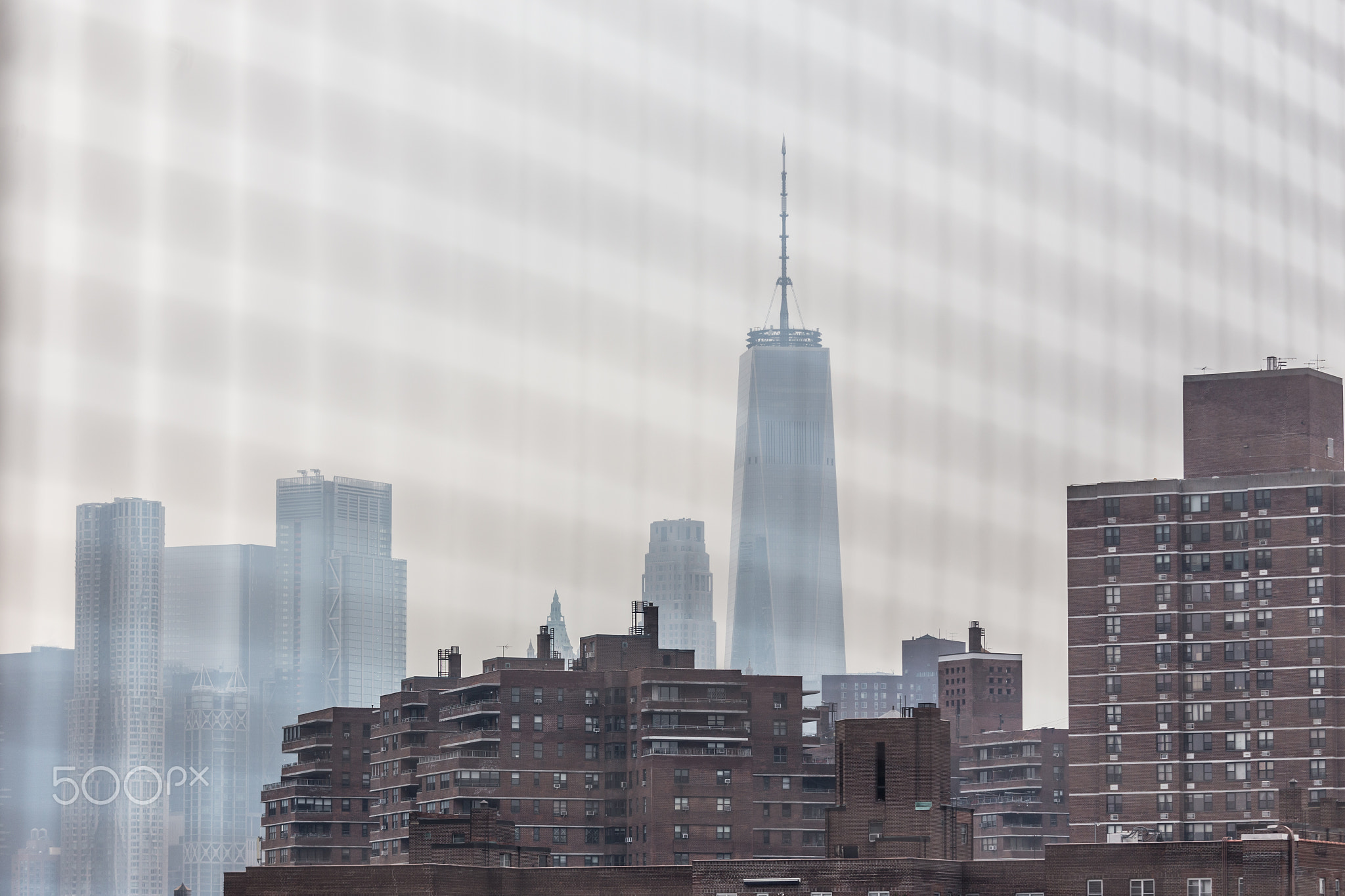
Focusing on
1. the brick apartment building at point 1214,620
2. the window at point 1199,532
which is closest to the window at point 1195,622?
the brick apartment building at point 1214,620

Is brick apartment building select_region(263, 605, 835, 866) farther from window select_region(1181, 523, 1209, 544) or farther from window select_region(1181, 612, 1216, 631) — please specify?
window select_region(1181, 523, 1209, 544)

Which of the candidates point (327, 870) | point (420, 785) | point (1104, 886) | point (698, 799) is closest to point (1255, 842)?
point (1104, 886)

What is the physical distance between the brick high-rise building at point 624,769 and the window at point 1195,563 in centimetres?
3524

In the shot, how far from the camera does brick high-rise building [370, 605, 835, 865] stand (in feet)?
609

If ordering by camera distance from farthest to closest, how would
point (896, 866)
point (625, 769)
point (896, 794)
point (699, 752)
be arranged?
point (625, 769) < point (699, 752) < point (896, 794) < point (896, 866)

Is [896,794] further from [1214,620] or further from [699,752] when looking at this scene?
[1214,620]

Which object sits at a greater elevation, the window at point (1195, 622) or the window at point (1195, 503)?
the window at point (1195, 503)

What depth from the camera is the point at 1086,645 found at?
18400 cm

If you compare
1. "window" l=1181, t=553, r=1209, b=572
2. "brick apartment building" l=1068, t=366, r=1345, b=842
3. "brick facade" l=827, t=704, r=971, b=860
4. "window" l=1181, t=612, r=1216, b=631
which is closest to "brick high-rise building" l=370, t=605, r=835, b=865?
"brick apartment building" l=1068, t=366, r=1345, b=842

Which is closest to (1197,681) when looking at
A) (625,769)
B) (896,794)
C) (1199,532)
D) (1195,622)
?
(1195,622)

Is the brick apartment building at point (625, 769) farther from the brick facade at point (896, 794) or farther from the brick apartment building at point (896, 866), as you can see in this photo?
the brick facade at point (896, 794)

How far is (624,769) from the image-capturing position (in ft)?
629

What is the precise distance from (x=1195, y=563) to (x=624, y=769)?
157ft

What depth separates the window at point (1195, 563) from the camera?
594 feet
